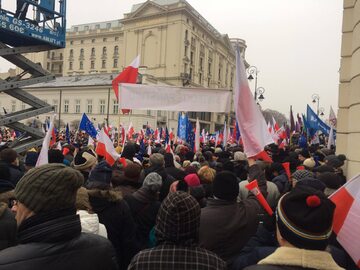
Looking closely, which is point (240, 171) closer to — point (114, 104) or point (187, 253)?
point (187, 253)

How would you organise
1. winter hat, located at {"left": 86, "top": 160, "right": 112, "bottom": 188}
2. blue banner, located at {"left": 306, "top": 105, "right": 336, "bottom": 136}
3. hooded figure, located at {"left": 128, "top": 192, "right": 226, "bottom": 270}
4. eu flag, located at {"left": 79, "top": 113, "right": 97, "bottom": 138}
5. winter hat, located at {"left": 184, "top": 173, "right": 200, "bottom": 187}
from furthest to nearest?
blue banner, located at {"left": 306, "top": 105, "right": 336, "bottom": 136} < eu flag, located at {"left": 79, "top": 113, "right": 97, "bottom": 138} < winter hat, located at {"left": 184, "top": 173, "right": 200, "bottom": 187} < winter hat, located at {"left": 86, "top": 160, "right": 112, "bottom": 188} < hooded figure, located at {"left": 128, "top": 192, "right": 226, "bottom": 270}

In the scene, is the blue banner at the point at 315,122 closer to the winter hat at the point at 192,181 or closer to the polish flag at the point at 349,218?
the winter hat at the point at 192,181

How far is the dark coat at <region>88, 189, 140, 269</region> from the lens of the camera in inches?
143

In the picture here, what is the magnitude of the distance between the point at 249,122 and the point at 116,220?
6.52 ft

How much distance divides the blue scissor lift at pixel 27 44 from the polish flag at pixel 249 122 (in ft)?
18.8

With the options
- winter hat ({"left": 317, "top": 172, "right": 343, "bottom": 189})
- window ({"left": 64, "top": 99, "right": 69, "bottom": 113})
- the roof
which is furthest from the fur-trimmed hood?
window ({"left": 64, "top": 99, "right": 69, "bottom": 113})

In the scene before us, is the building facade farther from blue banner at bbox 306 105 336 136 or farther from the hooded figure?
the hooded figure

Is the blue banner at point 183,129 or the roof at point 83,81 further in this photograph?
the roof at point 83,81

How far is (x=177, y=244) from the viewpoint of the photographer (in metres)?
2.26

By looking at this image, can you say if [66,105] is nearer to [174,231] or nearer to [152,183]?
[152,183]

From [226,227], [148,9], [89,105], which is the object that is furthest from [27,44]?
[148,9]

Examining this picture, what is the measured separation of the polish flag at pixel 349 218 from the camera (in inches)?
106

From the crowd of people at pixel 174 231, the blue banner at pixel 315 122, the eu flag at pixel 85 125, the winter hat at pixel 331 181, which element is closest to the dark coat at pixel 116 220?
the crowd of people at pixel 174 231

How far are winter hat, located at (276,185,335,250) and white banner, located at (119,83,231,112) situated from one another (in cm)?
526
